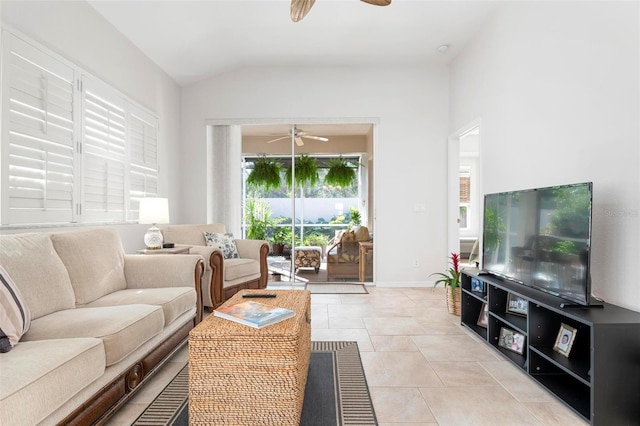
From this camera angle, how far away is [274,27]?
156 inches

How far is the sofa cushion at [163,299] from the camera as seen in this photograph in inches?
90.5

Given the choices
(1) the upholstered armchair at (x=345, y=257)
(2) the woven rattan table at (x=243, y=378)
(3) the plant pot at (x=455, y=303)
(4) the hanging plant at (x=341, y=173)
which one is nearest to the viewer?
(2) the woven rattan table at (x=243, y=378)

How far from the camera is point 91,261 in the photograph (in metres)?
2.48

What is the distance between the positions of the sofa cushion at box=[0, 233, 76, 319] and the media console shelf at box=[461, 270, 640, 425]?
276 centimetres

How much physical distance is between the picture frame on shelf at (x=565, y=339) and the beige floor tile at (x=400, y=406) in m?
0.86

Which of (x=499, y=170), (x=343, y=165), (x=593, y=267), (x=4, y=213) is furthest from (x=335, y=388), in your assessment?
(x=343, y=165)

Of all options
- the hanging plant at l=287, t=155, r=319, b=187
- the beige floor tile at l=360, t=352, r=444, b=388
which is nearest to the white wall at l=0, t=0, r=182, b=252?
the hanging plant at l=287, t=155, r=319, b=187

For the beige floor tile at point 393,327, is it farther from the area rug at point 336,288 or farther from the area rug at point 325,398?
the area rug at point 336,288

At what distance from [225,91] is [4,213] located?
334cm

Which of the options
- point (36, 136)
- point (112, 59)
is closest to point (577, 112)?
point (36, 136)

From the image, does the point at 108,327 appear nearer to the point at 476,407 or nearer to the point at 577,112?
the point at 476,407

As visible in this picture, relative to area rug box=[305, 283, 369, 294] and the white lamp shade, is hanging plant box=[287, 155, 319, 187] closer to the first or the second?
area rug box=[305, 283, 369, 294]

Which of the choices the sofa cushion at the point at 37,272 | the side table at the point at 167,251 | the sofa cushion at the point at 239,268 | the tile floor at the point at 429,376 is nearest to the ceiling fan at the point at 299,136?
the sofa cushion at the point at 239,268

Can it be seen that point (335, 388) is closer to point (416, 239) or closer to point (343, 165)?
point (416, 239)
